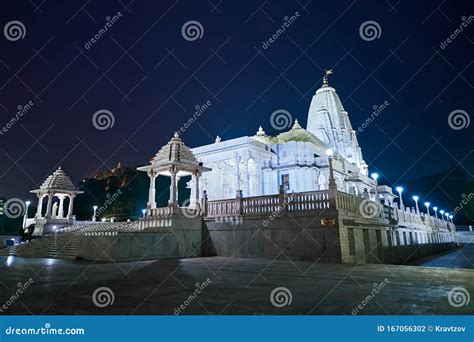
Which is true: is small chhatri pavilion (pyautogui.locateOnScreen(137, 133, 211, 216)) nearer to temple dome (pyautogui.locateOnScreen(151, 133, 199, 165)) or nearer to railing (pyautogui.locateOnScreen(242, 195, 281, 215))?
temple dome (pyautogui.locateOnScreen(151, 133, 199, 165))

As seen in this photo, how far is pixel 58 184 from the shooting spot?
88.7 ft

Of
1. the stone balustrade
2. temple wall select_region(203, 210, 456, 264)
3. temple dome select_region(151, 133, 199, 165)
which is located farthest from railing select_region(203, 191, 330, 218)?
temple dome select_region(151, 133, 199, 165)

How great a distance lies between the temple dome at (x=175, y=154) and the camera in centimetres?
1961

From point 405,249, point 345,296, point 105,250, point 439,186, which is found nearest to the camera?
point 345,296

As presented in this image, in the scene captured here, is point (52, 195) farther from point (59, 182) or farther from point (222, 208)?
point (222, 208)

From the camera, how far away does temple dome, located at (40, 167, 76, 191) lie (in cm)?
2691

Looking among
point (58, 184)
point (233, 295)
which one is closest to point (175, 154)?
point (58, 184)

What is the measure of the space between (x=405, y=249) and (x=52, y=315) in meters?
25.7

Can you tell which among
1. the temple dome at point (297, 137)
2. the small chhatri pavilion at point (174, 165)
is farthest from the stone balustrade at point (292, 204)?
the temple dome at point (297, 137)

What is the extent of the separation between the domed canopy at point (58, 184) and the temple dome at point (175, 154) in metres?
11.9

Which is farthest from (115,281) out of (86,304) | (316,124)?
(316,124)

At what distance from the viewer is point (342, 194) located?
1478 centimetres

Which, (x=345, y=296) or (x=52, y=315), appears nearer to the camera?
(x=52, y=315)

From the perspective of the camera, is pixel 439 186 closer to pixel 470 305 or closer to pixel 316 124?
pixel 316 124
